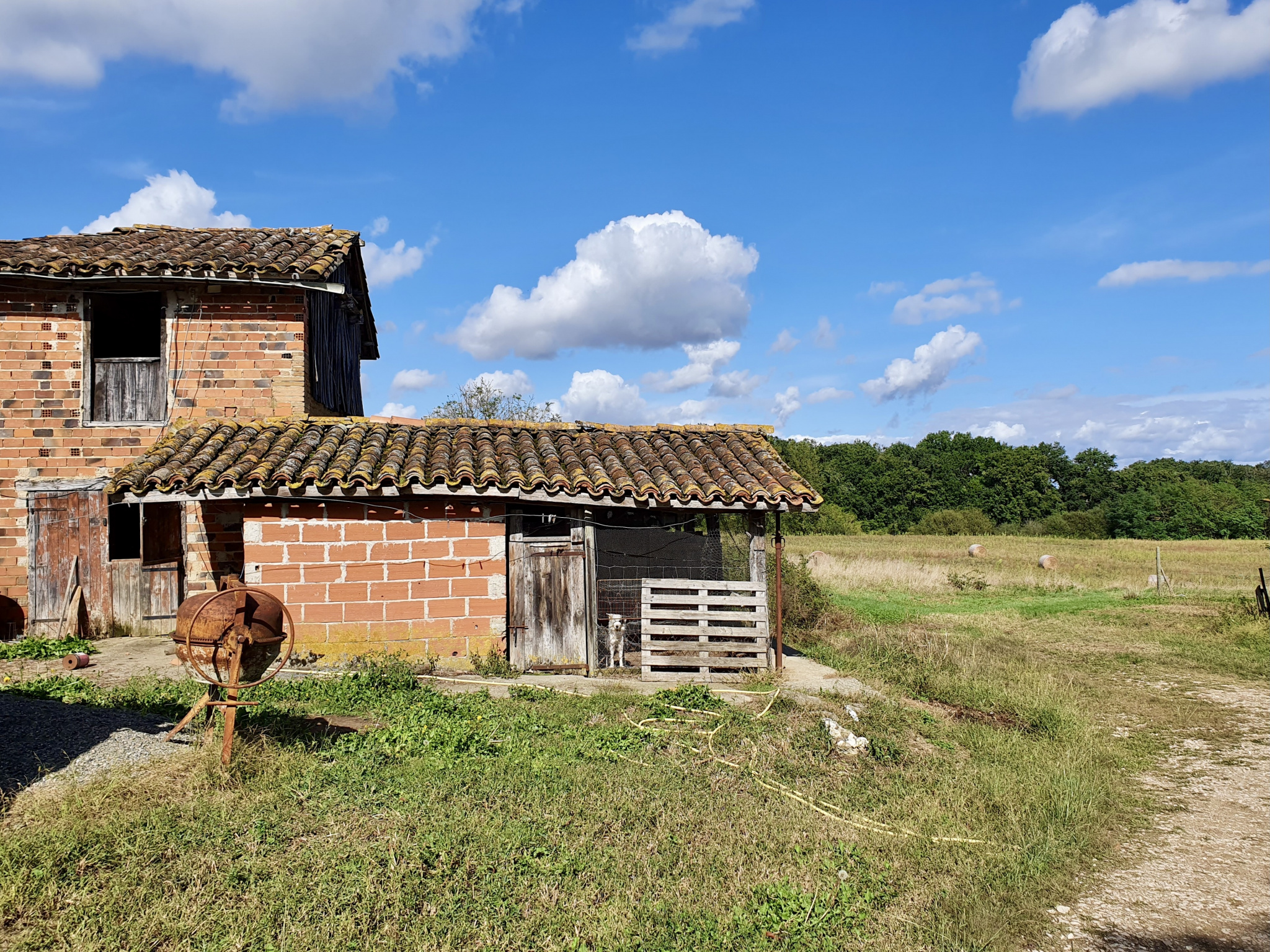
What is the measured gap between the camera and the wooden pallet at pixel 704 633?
11438 mm

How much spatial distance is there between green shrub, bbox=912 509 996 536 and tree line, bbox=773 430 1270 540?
0.09m

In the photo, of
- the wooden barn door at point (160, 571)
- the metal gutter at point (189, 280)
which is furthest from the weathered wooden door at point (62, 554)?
the metal gutter at point (189, 280)

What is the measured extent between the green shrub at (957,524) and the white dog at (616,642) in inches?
2088

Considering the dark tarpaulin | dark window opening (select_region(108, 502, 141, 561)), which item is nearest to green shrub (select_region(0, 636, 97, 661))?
dark window opening (select_region(108, 502, 141, 561))

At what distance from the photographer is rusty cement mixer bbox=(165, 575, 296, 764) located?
6867 mm

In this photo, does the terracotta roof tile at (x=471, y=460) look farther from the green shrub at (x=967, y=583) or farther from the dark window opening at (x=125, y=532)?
the green shrub at (x=967, y=583)

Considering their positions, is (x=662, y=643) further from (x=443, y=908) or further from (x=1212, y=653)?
(x=1212, y=653)

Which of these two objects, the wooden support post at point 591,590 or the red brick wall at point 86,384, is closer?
the wooden support post at point 591,590

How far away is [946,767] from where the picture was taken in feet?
25.6

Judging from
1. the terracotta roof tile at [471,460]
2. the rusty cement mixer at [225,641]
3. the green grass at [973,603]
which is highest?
the terracotta roof tile at [471,460]

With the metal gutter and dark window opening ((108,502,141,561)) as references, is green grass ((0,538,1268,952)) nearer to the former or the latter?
dark window opening ((108,502,141,561))

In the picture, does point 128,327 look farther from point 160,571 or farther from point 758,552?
point 758,552

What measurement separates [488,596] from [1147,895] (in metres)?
8.29

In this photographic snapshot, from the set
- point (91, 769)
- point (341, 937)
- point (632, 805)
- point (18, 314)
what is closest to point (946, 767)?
point (632, 805)
